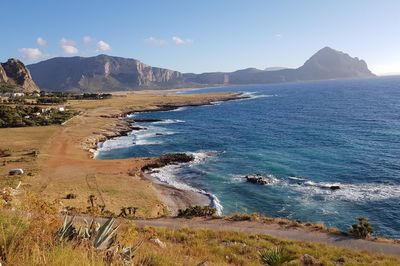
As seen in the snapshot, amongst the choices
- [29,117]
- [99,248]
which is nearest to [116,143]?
[29,117]

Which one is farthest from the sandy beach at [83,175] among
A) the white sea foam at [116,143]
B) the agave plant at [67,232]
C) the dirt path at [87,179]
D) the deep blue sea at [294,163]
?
the agave plant at [67,232]

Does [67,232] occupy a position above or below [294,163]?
above

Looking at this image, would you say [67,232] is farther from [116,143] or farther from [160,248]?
[116,143]

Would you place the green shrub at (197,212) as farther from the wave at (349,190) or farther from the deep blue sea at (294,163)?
the wave at (349,190)

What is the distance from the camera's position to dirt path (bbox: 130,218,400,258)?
19047mm

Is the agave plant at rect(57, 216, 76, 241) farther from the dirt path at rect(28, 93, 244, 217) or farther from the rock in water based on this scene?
the rock in water

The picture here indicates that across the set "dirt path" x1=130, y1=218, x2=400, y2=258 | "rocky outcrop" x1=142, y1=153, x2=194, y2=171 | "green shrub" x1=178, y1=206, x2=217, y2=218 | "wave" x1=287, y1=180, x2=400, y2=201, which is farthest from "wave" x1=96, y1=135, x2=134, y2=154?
"dirt path" x1=130, y1=218, x2=400, y2=258

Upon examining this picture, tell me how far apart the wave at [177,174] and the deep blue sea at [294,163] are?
4.6 inches

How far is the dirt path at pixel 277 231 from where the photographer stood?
1905 centimetres

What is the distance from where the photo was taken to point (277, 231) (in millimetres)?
21312

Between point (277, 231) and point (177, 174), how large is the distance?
Result: 78.0ft

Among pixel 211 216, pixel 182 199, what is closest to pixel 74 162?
pixel 182 199

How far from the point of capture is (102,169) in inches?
1738

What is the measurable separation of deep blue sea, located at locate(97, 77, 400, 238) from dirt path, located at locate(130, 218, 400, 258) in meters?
8.06
